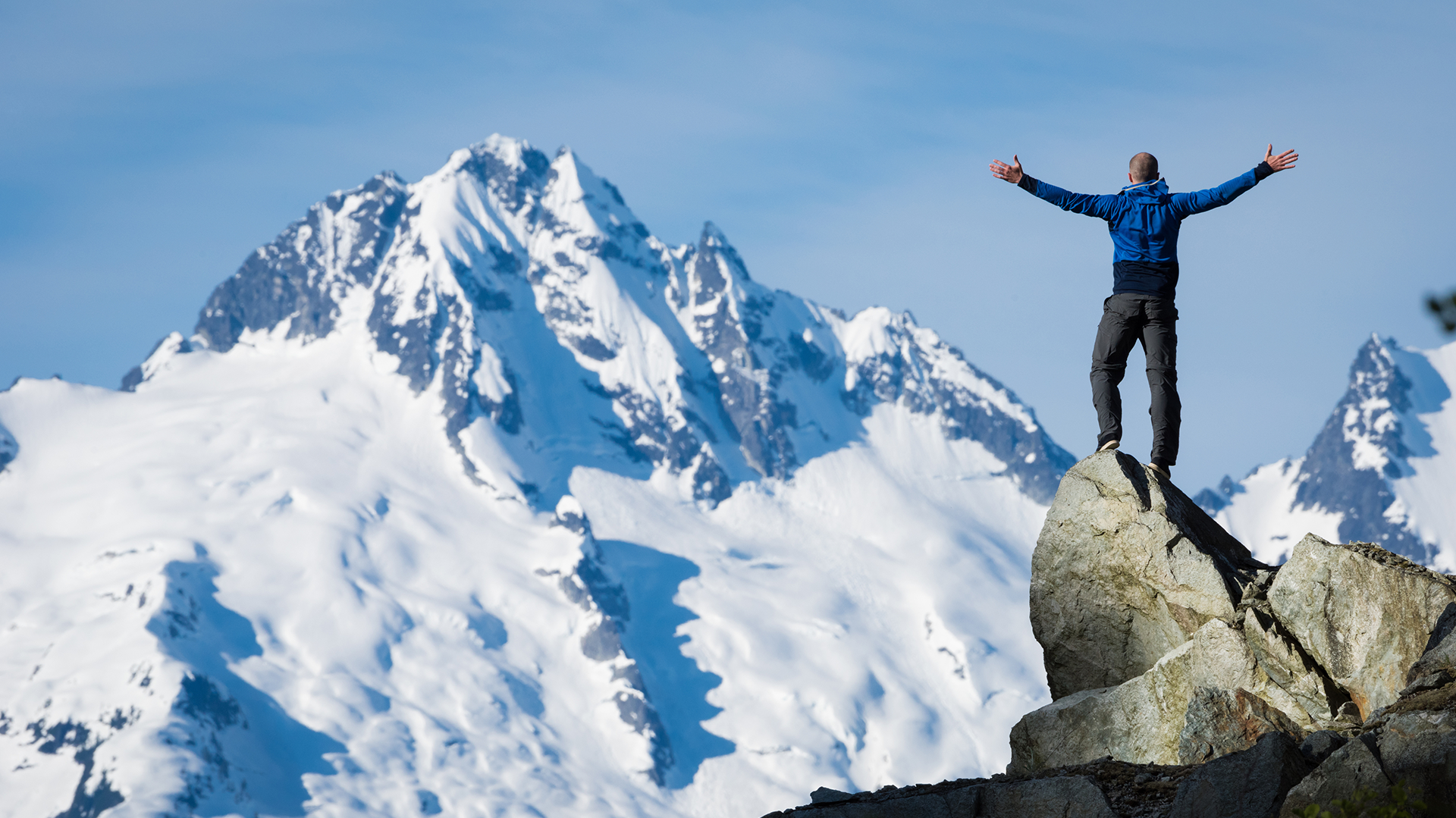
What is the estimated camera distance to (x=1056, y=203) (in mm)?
20219

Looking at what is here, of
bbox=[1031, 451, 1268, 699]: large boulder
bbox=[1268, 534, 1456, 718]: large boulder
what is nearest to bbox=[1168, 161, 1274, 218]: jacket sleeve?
bbox=[1031, 451, 1268, 699]: large boulder

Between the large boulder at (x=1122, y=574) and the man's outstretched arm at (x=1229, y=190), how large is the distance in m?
3.30

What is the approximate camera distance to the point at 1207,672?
17969 millimetres

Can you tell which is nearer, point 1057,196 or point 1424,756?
point 1424,756

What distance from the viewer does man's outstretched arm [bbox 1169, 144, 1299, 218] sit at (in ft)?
Answer: 62.4

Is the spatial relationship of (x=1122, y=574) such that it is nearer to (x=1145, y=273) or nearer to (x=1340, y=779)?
(x=1145, y=273)

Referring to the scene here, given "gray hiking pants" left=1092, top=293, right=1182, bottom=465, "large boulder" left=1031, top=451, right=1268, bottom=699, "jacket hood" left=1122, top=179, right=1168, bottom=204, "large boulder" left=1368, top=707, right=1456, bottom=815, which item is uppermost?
"jacket hood" left=1122, top=179, right=1168, bottom=204

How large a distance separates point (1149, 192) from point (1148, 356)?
7.02 feet

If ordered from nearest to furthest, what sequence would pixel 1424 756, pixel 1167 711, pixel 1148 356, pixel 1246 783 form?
pixel 1424 756 → pixel 1246 783 → pixel 1167 711 → pixel 1148 356

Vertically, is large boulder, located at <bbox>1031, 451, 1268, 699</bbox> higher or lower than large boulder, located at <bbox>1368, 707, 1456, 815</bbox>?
higher

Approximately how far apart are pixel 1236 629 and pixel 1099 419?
12.5 ft

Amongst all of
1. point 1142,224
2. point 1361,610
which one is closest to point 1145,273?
point 1142,224

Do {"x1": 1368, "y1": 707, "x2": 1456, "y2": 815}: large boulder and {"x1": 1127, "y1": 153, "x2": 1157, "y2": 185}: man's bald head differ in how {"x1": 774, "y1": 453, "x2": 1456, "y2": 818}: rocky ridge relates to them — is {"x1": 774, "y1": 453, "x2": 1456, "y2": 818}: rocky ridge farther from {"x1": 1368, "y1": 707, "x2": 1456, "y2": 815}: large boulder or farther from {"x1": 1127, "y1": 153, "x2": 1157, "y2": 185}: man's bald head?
{"x1": 1127, "y1": 153, "x2": 1157, "y2": 185}: man's bald head

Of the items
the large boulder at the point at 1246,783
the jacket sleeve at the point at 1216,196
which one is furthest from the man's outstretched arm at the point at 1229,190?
the large boulder at the point at 1246,783
